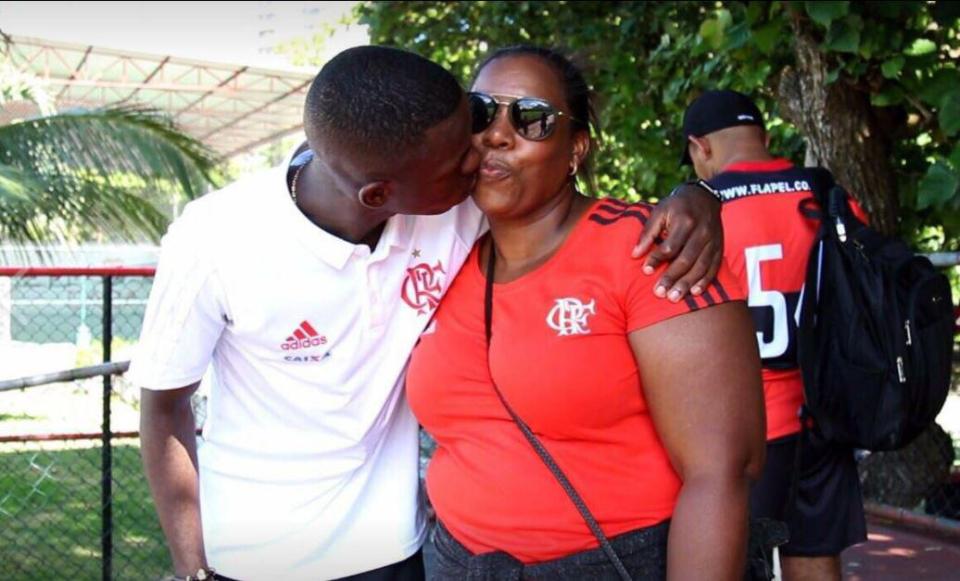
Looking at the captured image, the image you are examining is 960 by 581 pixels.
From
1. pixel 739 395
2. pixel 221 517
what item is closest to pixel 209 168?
pixel 221 517

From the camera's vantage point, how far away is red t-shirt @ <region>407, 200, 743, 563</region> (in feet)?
6.82

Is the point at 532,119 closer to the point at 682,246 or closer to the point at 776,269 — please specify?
the point at 682,246

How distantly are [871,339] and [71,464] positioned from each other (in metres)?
7.14

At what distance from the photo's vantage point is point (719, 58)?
275 inches

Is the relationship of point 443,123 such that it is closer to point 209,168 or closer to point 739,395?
point 739,395

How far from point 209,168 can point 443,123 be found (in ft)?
26.0

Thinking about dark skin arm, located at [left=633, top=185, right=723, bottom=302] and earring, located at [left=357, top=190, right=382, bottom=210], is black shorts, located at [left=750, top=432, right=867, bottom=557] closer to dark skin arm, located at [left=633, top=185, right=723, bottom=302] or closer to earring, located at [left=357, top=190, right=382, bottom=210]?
dark skin arm, located at [left=633, top=185, right=723, bottom=302]

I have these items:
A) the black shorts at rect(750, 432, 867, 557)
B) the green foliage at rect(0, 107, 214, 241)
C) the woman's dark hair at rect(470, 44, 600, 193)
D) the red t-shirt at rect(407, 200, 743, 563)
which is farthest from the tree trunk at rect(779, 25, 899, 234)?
the green foliage at rect(0, 107, 214, 241)

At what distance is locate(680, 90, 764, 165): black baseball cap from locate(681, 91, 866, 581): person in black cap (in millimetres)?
348

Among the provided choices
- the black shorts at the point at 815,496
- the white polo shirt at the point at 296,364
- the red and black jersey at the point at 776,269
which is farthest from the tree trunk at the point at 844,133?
the white polo shirt at the point at 296,364

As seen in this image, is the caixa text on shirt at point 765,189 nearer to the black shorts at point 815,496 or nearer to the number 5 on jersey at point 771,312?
the number 5 on jersey at point 771,312

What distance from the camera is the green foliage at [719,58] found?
18.1 feet

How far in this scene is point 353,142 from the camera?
220 cm

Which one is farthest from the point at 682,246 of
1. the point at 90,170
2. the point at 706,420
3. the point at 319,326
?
the point at 90,170
